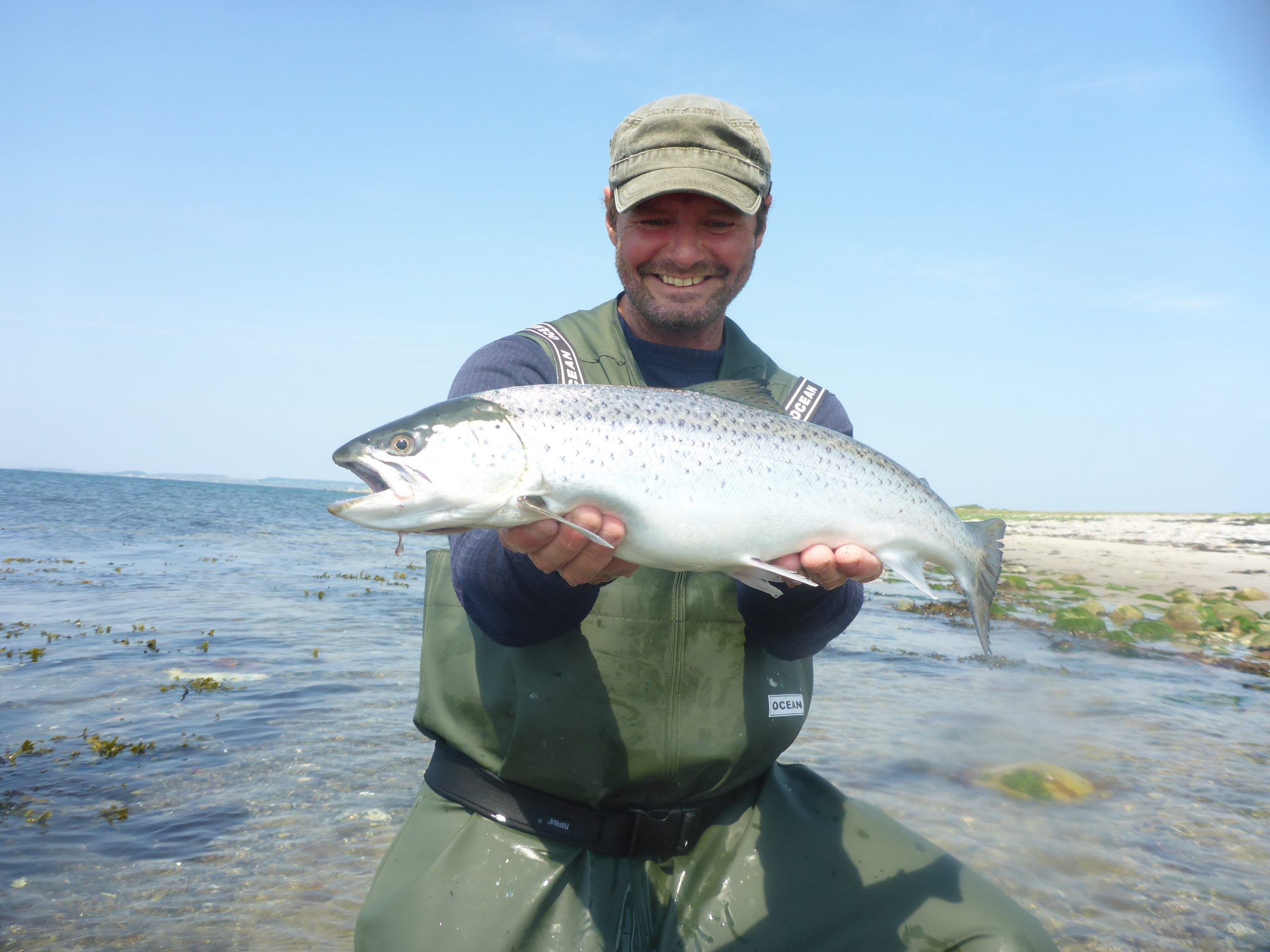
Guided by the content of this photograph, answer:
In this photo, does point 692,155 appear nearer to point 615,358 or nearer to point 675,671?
point 615,358

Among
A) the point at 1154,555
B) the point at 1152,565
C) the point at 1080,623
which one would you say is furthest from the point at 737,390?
the point at 1154,555

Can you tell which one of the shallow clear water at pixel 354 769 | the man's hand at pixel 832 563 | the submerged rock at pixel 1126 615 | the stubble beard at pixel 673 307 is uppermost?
the stubble beard at pixel 673 307

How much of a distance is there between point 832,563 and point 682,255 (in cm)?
165

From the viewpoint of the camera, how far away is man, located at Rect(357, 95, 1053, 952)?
3.21m

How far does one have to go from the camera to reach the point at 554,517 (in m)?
2.82

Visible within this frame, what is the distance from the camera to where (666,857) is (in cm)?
356

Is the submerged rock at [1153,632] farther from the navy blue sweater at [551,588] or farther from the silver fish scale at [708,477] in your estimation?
the silver fish scale at [708,477]

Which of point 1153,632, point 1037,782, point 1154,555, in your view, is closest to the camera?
point 1037,782

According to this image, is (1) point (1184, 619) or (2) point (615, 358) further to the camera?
(1) point (1184, 619)

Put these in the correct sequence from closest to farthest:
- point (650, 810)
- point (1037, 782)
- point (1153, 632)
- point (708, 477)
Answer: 1. point (708, 477)
2. point (650, 810)
3. point (1037, 782)
4. point (1153, 632)

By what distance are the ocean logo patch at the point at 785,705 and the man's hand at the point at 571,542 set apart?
1.18 m

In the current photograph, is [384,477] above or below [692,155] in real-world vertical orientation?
below

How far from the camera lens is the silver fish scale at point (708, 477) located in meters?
3.02

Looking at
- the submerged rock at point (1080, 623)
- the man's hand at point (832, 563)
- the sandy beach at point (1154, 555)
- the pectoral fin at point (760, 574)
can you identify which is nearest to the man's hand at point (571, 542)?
the pectoral fin at point (760, 574)
